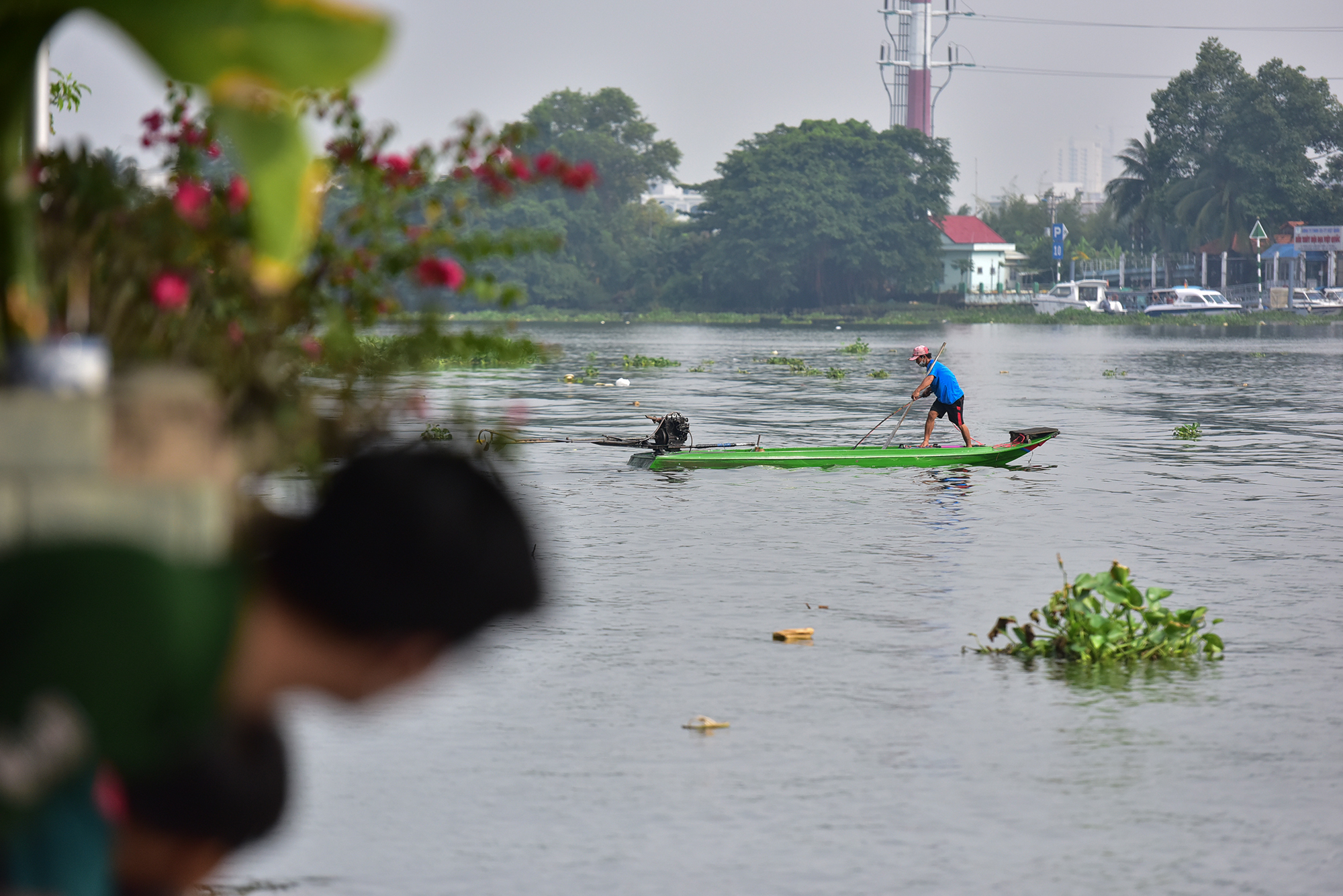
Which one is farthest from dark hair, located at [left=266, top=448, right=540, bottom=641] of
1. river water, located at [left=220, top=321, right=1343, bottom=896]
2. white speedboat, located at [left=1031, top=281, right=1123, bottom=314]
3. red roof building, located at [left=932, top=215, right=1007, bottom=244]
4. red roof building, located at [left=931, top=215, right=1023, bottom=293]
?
red roof building, located at [left=932, top=215, right=1007, bottom=244]

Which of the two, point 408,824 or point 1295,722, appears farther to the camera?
point 1295,722

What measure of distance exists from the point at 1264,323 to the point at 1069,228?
208ft

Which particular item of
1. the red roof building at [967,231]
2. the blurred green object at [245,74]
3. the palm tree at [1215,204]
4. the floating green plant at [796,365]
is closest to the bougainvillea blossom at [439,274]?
the blurred green object at [245,74]

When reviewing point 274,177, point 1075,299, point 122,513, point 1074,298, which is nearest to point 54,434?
point 122,513

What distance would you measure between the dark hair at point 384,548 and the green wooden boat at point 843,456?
18909mm

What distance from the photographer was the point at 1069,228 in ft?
553

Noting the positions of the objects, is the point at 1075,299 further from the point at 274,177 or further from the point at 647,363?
the point at 274,177

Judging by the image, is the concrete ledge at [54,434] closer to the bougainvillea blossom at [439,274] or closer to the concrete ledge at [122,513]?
the concrete ledge at [122,513]

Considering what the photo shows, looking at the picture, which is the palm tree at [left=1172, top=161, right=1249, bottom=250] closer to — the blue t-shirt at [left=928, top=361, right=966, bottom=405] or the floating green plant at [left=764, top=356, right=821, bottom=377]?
the floating green plant at [left=764, top=356, right=821, bottom=377]

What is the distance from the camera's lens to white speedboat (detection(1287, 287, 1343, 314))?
11312 cm

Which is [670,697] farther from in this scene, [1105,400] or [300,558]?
[1105,400]

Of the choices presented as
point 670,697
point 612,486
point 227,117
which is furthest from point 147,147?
point 612,486

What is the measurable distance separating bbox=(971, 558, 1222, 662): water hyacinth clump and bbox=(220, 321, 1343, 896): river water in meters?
0.19

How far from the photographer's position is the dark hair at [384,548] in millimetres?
1554
